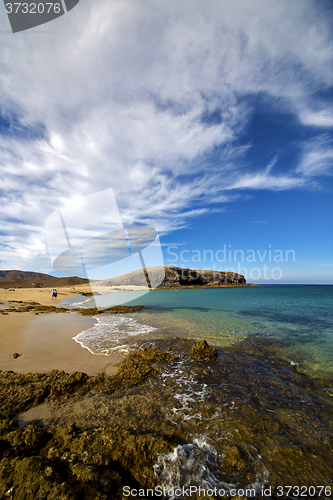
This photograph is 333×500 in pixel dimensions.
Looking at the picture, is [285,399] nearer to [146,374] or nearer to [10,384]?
[146,374]

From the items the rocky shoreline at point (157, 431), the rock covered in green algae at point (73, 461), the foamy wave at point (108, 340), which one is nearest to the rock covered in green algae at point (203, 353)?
the rocky shoreline at point (157, 431)

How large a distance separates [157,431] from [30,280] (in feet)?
374

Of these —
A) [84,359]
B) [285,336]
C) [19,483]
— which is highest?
[19,483]

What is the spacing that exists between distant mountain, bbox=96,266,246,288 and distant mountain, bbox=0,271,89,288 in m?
12.8

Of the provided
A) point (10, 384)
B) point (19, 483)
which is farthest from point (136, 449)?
point (10, 384)

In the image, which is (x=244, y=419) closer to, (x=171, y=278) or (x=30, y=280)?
(x=171, y=278)

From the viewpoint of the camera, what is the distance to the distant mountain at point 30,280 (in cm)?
8417

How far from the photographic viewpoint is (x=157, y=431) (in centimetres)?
370

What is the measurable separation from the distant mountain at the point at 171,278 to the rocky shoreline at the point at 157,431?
95429 mm

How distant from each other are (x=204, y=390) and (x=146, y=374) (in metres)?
1.80

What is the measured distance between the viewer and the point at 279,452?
3387 mm

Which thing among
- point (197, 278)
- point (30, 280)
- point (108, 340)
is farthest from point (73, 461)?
point (197, 278)

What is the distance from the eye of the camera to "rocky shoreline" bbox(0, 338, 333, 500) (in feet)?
8.66

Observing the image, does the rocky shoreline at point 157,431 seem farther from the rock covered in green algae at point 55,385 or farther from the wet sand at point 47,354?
the wet sand at point 47,354
